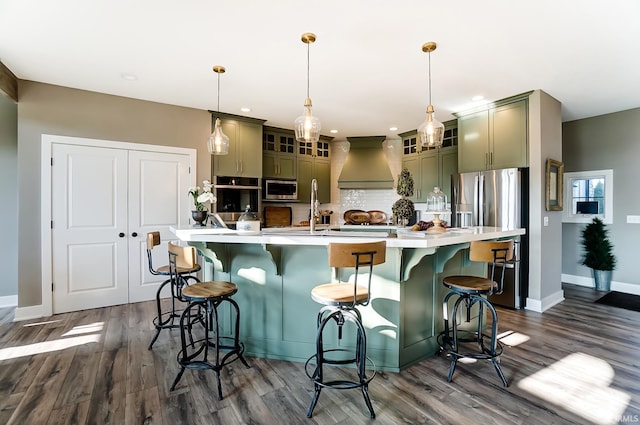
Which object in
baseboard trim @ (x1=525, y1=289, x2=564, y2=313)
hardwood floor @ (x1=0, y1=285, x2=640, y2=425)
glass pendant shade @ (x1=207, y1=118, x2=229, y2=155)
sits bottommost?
hardwood floor @ (x1=0, y1=285, x2=640, y2=425)

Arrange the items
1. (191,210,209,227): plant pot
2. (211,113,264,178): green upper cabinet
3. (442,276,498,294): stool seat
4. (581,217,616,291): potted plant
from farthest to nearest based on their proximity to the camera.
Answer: (211,113,264,178): green upper cabinet → (581,217,616,291): potted plant → (191,210,209,227): plant pot → (442,276,498,294): stool seat

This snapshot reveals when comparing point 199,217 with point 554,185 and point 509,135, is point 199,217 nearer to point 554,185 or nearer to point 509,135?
point 509,135

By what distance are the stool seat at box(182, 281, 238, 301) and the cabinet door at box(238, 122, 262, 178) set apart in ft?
9.17

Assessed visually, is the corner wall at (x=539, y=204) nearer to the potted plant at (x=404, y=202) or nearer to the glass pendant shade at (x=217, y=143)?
the potted plant at (x=404, y=202)

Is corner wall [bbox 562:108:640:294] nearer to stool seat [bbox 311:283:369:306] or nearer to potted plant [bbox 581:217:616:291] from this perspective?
potted plant [bbox 581:217:616:291]

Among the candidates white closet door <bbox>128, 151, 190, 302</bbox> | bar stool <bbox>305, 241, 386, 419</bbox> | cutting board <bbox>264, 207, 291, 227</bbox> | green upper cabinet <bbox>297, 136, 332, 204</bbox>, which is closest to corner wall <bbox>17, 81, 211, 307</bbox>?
white closet door <bbox>128, 151, 190, 302</bbox>

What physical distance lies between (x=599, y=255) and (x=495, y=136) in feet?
8.28

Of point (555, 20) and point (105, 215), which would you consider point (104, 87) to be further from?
point (555, 20)

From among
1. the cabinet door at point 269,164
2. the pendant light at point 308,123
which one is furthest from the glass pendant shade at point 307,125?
the cabinet door at point 269,164

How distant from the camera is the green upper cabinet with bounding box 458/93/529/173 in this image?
12.5 ft

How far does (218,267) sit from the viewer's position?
2.51 m

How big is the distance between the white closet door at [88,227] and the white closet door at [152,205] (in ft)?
0.31

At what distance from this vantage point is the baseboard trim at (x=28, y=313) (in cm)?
334

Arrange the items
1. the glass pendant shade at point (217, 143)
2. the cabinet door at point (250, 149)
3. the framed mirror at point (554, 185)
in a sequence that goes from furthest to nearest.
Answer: the cabinet door at point (250, 149)
the framed mirror at point (554, 185)
the glass pendant shade at point (217, 143)
